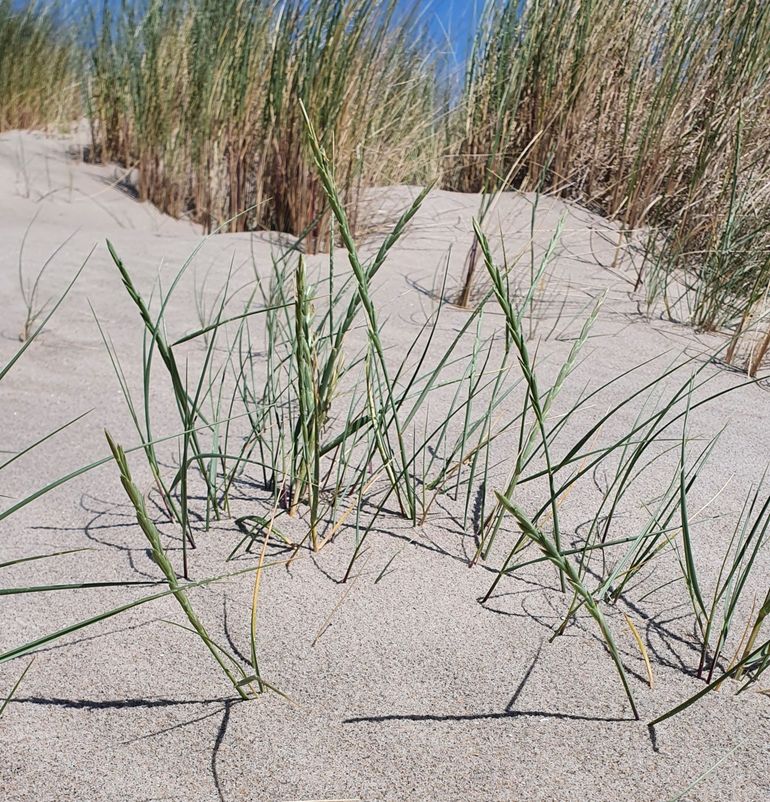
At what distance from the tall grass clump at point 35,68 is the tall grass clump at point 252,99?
4.73ft

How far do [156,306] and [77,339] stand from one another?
0.97 ft

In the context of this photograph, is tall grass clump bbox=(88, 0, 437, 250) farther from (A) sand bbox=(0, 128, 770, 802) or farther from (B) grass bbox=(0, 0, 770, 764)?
(A) sand bbox=(0, 128, 770, 802)

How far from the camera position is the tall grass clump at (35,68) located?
18.2 feet

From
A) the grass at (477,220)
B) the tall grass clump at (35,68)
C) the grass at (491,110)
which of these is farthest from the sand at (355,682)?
the tall grass clump at (35,68)

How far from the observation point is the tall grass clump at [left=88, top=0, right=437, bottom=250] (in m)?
3.18

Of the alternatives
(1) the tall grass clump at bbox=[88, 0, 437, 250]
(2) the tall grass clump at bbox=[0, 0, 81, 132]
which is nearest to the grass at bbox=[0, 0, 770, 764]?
(1) the tall grass clump at bbox=[88, 0, 437, 250]

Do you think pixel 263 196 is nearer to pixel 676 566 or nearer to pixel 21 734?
pixel 676 566

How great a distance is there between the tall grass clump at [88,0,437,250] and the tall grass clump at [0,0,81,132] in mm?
1441

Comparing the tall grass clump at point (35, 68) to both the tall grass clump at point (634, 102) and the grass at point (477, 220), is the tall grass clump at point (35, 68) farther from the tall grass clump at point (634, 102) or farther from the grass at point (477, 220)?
the tall grass clump at point (634, 102)

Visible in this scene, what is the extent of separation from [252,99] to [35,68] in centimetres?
309

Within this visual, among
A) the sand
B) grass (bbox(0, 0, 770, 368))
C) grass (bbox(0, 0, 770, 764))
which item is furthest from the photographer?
grass (bbox(0, 0, 770, 368))

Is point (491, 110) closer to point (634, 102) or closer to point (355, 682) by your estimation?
point (634, 102)

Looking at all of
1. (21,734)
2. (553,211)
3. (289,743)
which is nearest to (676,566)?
(289,743)

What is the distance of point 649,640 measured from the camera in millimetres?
996
